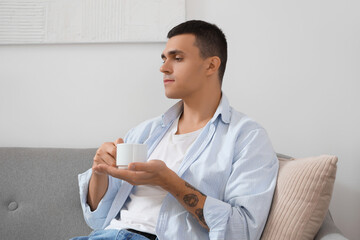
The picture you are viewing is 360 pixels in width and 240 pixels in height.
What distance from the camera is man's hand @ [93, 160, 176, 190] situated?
1.04m

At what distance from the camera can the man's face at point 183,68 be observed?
1.41 meters

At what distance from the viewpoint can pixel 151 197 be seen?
4.15 feet

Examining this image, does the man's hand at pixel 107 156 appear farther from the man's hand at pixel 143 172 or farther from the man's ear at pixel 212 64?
the man's ear at pixel 212 64

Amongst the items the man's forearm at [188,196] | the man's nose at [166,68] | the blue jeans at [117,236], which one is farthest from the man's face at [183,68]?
the blue jeans at [117,236]

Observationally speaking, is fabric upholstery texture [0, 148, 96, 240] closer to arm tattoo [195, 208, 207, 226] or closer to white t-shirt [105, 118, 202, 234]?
white t-shirt [105, 118, 202, 234]

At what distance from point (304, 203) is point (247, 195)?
157 millimetres

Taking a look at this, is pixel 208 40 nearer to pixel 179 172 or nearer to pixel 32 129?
pixel 179 172

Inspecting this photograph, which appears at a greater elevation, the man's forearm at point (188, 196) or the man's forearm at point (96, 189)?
the man's forearm at point (188, 196)

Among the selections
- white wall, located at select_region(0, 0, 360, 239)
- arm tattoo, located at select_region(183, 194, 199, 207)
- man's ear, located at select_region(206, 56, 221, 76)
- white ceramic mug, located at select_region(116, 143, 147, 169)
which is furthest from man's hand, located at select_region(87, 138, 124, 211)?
white wall, located at select_region(0, 0, 360, 239)

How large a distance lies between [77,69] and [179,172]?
3.10 ft

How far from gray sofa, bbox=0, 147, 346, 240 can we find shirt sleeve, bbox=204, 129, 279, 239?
0.70 m

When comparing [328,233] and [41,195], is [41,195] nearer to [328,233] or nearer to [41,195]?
[41,195]

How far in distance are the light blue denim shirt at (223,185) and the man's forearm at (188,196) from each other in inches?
0.8


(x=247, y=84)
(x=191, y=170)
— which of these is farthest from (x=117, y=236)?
(x=247, y=84)
